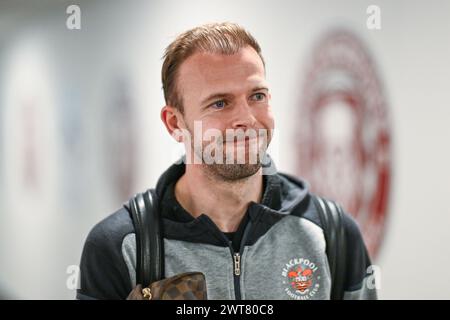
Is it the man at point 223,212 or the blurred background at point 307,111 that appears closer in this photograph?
the man at point 223,212

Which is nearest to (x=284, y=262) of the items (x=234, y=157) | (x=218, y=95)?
(x=234, y=157)

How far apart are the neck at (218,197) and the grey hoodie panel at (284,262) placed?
64 mm

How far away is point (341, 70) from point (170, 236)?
1.15 metres

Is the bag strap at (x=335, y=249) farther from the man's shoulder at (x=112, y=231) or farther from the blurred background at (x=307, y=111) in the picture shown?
the blurred background at (x=307, y=111)

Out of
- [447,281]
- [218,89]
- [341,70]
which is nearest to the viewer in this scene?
[218,89]

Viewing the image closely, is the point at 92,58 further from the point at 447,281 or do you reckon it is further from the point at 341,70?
the point at 447,281

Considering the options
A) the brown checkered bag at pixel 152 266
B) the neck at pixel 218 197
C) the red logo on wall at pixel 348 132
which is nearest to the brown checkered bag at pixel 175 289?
the brown checkered bag at pixel 152 266

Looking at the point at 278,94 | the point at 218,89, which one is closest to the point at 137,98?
the point at 278,94

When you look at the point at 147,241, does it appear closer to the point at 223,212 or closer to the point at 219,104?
the point at 223,212

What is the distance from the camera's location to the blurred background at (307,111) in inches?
61.5

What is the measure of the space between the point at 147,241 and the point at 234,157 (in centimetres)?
20

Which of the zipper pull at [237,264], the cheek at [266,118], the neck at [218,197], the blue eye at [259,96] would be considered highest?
the blue eye at [259,96]
